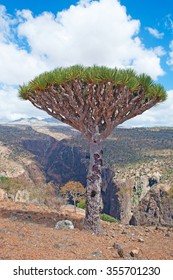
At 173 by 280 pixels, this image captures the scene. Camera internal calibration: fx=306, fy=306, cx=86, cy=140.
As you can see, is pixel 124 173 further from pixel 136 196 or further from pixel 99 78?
pixel 99 78

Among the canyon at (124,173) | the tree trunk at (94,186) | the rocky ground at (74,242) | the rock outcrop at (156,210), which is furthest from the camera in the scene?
the canyon at (124,173)

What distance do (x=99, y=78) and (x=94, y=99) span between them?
799 millimetres

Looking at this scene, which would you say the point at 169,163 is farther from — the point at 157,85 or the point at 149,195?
the point at 157,85

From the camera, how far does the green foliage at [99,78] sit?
8.97 m

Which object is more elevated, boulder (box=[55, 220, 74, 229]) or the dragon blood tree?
the dragon blood tree

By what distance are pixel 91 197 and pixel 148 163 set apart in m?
52.2

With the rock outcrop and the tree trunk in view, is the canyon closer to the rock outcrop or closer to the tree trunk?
the rock outcrop

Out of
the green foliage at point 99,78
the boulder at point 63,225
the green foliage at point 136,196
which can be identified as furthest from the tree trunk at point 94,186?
the green foliage at point 136,196

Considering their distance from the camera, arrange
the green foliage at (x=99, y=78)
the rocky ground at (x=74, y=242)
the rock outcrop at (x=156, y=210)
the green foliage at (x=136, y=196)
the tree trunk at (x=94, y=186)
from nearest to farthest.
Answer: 1. the rocky ground at (x=74, y=242)
2. the green foliage at (x=99, y=78)
3. the tree trunk at (x=94, y=186)
4. the rock outcrop at (x=156, y=210)
5. the green foliage at (x=136, y=196)

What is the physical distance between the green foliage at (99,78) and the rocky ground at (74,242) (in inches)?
169

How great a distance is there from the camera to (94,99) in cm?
950

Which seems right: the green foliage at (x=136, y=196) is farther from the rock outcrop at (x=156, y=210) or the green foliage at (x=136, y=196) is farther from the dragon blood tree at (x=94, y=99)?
the dragon blood tree at (x=94, y=99)

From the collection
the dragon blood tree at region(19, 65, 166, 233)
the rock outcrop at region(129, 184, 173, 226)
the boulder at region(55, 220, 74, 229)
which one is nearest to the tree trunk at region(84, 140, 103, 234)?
the dragon blood tree at region(19, 65, 166, 233)

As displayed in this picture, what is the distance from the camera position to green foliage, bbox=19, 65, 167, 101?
8.97m
